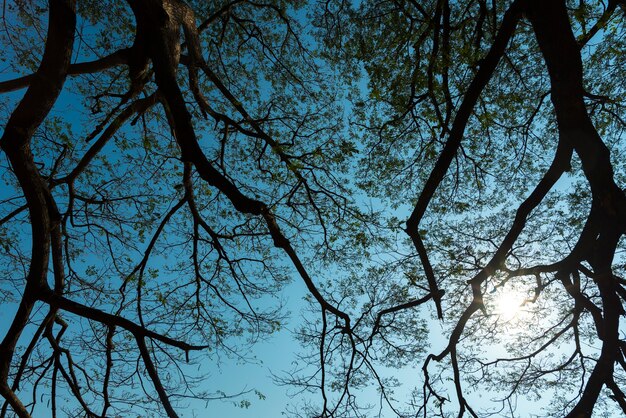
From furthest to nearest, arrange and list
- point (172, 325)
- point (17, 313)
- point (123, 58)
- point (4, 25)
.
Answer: point (172, 325) → point (4, 25) → point (123, 58) → point (17, 313)

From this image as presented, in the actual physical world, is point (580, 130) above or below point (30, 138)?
below

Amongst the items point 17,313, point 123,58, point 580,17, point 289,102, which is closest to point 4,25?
point 123,58

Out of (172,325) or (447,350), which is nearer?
(447,350)

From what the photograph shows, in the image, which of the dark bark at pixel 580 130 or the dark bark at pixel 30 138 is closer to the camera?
the dark bark at pixel 580 130

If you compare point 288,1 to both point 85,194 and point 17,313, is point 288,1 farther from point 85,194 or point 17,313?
point 17,313

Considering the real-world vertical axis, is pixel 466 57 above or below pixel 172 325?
above

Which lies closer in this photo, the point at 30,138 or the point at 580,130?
the point at 580,130

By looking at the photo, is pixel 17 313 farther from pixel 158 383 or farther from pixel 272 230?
pixel 272 230

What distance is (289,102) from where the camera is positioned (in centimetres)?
760

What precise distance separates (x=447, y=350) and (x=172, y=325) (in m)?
4.26

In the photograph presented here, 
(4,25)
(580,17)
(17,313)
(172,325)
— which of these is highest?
(4,25)

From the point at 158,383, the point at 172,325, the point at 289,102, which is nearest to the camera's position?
the point at 158,383

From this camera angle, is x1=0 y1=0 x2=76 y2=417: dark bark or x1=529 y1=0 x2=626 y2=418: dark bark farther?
x1=0 y1=0 x2=76 y2=417: dark bark

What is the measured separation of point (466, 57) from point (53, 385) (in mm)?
7008
